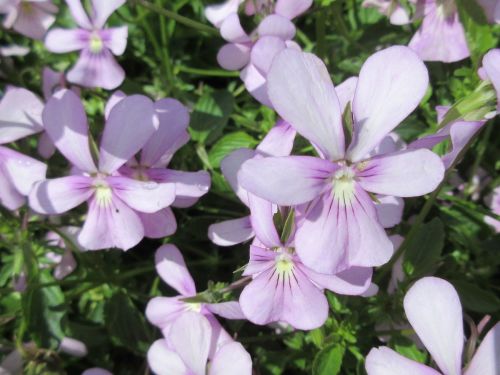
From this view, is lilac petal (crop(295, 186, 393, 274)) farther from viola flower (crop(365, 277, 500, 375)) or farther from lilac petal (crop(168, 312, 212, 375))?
lilac petal (crop(168, 312, 212, 375))

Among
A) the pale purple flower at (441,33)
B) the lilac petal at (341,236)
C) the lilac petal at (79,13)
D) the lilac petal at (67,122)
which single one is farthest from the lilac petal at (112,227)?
the pale purple flower at (441,33)

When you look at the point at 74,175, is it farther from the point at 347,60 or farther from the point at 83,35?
the point at 347,60

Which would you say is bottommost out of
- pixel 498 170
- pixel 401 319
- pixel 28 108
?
pixel 498 170

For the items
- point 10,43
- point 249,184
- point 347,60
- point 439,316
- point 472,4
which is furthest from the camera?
point 10,43

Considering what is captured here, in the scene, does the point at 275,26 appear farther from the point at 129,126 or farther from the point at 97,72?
the point at 97,72

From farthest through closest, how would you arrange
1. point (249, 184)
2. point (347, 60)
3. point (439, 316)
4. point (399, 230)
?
point (347, 60)
point (399, 230)
point (439, 316)
point (249, 184)

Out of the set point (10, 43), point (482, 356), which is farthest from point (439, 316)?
point (10, 43)

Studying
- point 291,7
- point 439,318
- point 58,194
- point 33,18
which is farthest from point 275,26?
point 33,18

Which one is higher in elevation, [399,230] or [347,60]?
[347,60]
